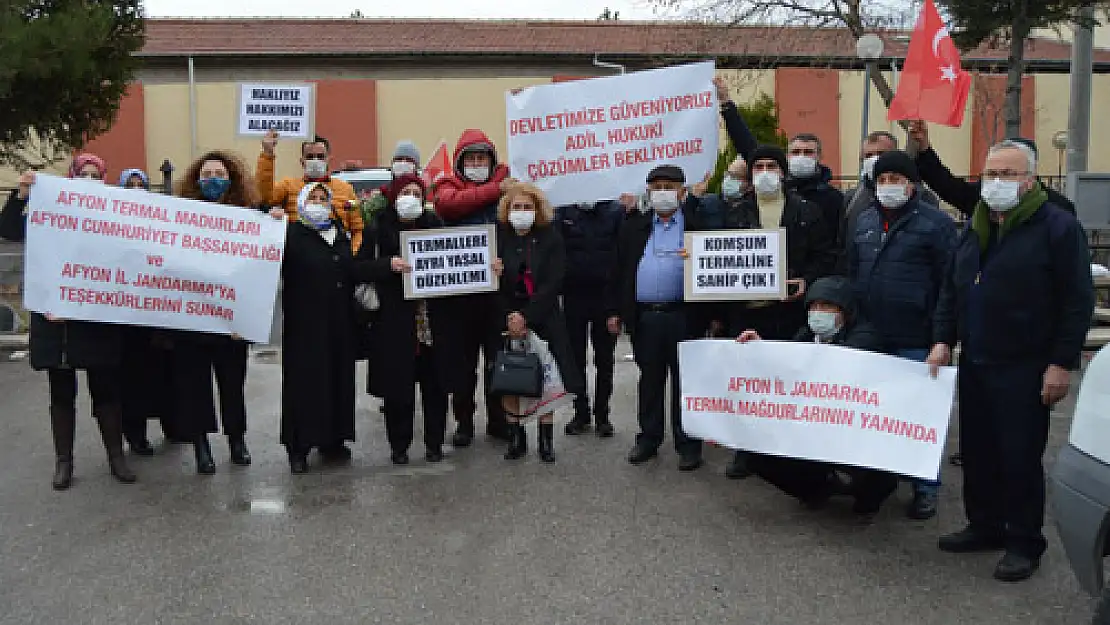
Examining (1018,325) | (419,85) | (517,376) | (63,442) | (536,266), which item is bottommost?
(63,442)

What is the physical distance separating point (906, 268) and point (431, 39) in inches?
1002

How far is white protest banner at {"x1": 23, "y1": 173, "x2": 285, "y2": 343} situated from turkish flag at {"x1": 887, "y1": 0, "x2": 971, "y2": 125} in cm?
385

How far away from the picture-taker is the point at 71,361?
228 inches

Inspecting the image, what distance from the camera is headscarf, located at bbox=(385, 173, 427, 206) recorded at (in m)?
6.55

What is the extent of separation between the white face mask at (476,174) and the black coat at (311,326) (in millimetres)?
923

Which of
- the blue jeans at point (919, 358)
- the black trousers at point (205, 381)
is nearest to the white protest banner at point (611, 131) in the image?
the blue jeans at point (919, 358)

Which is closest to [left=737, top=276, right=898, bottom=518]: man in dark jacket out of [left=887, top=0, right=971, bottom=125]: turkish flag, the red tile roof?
[left=887, top=0, right=971, bottom=125]: turkish flag

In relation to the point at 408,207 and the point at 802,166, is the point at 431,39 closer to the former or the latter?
the point at 408,207

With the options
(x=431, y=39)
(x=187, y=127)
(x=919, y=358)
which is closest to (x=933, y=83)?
(x=919, y=358)

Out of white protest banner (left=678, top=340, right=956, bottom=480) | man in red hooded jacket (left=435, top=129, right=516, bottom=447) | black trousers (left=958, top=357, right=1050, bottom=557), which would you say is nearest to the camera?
black trousers (left=958, top=357, right=1050, bottom=557)

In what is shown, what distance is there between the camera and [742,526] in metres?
5.21

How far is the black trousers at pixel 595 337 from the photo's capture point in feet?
23.6

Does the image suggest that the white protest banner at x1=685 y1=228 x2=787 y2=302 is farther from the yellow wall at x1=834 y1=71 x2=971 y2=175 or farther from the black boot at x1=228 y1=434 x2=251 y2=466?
the yellow wall at x1=834 y1=71 x2=971 y2=175

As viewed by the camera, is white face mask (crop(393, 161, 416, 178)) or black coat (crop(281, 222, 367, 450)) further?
white face mask (crop(393, 161, 416, 178))
